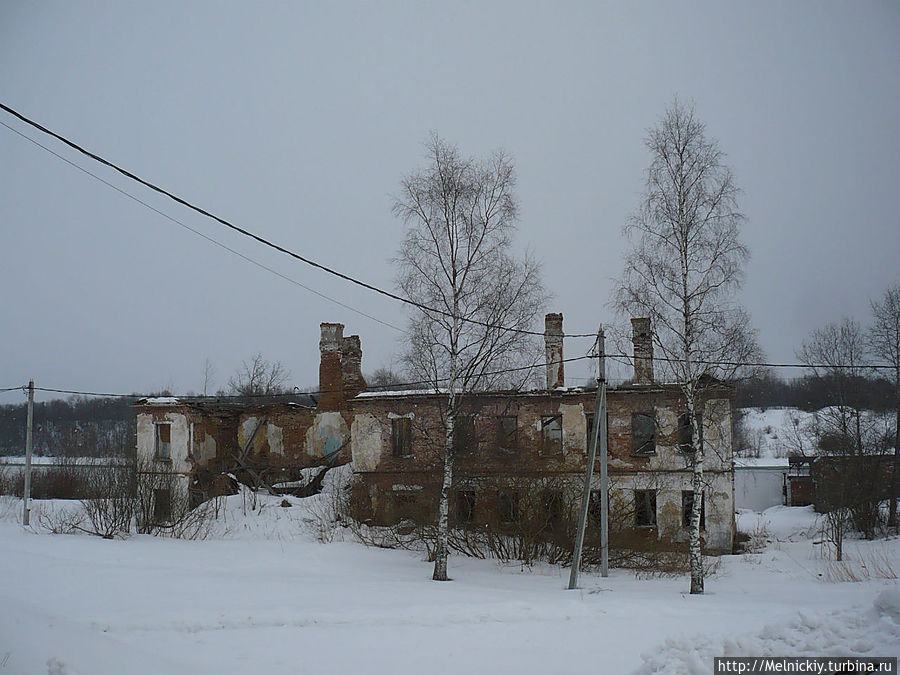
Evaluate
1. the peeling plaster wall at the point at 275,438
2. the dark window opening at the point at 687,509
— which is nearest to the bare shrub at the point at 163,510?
the peeling plaster wall at the point at 275,438

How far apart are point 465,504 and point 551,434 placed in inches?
216

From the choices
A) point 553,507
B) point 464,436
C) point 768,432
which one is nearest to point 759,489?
point 768,432

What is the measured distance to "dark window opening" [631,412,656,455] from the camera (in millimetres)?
30531

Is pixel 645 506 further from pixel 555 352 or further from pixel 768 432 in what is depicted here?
pixel 768 432

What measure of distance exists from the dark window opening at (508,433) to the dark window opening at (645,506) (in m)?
5.44

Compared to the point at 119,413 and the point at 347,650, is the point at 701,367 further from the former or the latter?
the point at 119,413

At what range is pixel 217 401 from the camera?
129ft

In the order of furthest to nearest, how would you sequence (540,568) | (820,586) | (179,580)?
(540,568)
(820,586)
(179,580)

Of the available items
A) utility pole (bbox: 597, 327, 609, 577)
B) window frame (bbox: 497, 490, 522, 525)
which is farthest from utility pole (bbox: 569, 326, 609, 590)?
window frame (bbox: 497, 490, 522, 525)

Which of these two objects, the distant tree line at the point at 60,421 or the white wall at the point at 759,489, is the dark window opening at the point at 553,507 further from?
the distant tree line at the point at 60,421

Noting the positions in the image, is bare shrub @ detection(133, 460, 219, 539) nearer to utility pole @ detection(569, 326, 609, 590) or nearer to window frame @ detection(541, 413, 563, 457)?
window frame @ detection(541, 413, 563, 457)

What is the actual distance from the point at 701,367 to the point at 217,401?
2751cm

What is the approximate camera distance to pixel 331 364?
1467 inches

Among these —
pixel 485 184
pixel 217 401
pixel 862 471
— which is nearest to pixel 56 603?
pixel 485 184
